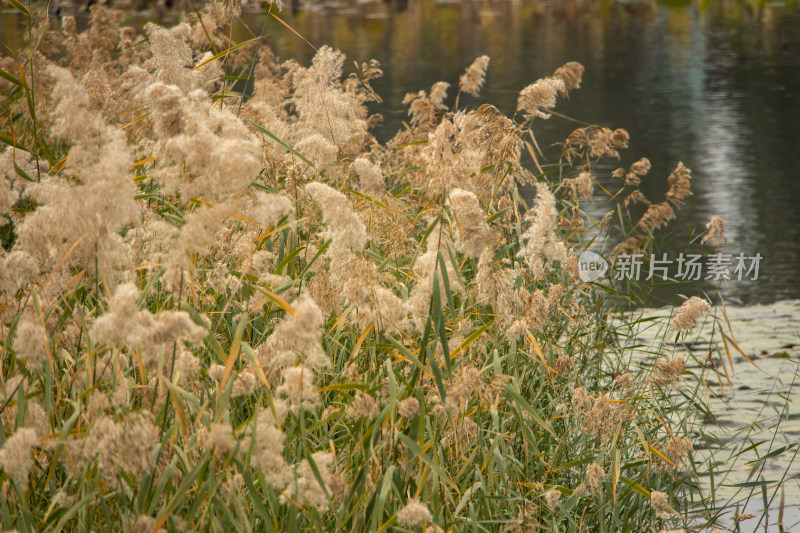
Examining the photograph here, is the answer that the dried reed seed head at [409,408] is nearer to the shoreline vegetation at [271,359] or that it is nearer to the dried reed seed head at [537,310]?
the shoreline vegetation at [271,359]

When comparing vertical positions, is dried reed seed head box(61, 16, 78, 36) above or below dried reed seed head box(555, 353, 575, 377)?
above

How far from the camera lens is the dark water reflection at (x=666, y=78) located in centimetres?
681

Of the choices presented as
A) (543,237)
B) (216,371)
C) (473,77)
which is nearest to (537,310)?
(543,237)

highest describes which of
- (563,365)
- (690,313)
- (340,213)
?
(340,213)

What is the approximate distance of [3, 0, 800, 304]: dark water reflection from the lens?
22.3ft

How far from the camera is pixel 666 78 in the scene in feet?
45.8

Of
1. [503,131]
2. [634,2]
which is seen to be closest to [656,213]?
[503,131]

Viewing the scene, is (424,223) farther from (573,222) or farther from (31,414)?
(31,414)

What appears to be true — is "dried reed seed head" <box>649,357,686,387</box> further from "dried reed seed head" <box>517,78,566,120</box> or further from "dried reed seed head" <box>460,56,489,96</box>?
"dried reed seed head" <box>460,56,489,96</box>

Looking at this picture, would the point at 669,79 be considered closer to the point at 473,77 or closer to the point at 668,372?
the point at 473,77

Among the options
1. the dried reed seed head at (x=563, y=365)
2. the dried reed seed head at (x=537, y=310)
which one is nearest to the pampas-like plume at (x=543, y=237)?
the dried reed seed head at (x=537, y=310)

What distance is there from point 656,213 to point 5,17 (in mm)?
29563

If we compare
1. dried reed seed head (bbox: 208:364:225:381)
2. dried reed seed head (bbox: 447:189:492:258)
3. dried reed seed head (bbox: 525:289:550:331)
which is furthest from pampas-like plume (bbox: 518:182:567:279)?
dried reed seed head (bbox: 208:364:225:381)

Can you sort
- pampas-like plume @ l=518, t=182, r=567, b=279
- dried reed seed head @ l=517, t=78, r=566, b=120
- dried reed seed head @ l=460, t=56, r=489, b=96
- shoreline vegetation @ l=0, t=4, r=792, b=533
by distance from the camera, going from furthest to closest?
dried reed seed head @ l=460, t=56, r=489, b=96, dried reed seed head @ l=517, t=78, r=566, b=120, pampas-like plume @ l=518, t=182, r=567, b=279, shoreline vegetation @ l=0, t=4, r=792, b=533
